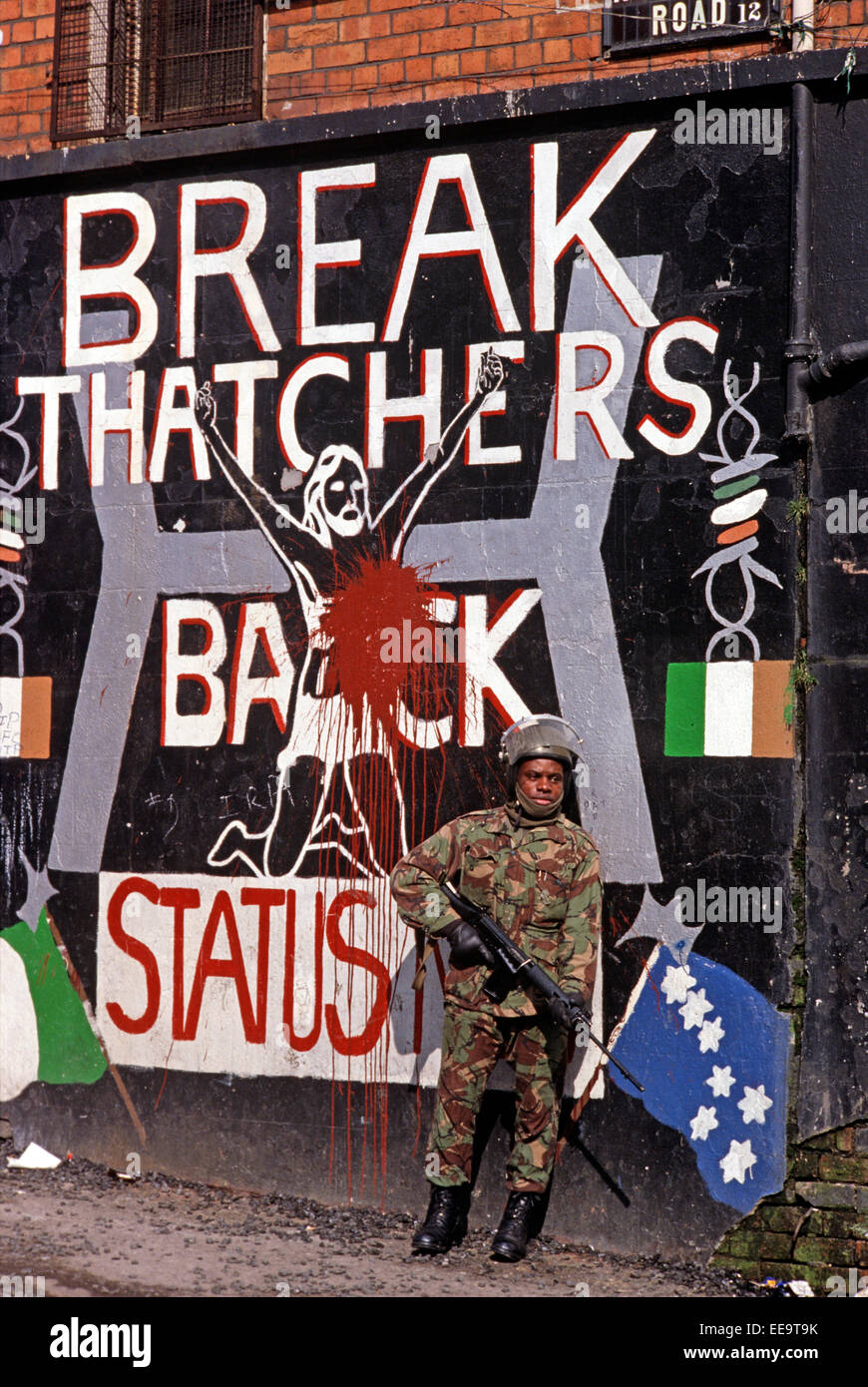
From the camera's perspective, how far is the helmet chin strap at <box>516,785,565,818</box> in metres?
5.59

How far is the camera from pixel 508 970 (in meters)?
5.44

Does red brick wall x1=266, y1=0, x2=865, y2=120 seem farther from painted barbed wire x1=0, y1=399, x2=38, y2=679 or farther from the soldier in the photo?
the soldier

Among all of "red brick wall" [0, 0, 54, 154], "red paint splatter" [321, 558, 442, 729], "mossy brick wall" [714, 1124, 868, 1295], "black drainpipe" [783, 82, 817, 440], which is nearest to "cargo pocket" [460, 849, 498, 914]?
"red paint splatter" [321, 558, 442, 729]

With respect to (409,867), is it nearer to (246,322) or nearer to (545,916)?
(545,916)

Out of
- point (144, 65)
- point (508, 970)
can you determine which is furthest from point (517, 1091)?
point (144, 65)

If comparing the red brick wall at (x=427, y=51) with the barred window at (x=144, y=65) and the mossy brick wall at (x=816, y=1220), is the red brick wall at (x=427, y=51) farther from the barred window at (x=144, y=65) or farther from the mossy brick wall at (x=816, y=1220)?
the mossy brick wall at (x=816, y=1220)

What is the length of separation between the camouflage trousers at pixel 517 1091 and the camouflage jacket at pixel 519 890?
116 millimetres

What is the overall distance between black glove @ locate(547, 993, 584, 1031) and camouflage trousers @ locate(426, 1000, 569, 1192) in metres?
0.27

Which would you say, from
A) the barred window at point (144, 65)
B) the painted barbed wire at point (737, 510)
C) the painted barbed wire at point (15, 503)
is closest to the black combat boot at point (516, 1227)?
the painted barbed wire at point (737, 510)

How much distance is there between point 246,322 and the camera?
6.50 meters

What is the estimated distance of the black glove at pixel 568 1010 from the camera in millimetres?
5273
